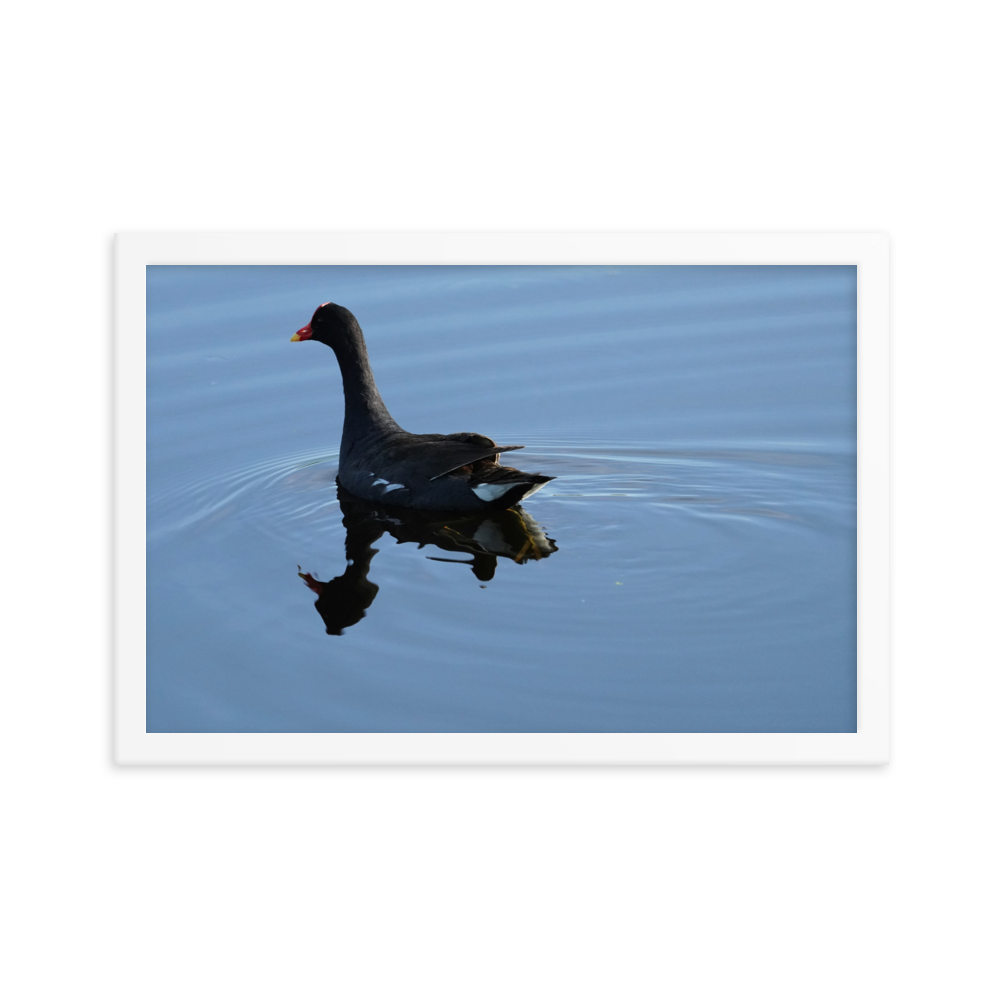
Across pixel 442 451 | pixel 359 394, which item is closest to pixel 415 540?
pixel 442 451

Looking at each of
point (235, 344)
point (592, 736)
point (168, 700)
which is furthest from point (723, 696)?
point (235, 344)

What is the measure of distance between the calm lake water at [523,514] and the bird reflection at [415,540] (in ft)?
0.08

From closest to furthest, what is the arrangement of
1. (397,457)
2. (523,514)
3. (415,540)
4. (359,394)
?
(415,540), (523,514), (397,457), (359,394)

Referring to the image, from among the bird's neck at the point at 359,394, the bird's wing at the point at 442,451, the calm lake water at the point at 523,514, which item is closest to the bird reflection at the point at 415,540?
the calm lake water at the point at 523,514

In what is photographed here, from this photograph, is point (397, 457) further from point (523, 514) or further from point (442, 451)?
point (523, 514)

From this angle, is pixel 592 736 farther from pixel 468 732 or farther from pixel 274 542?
pixel 274 542

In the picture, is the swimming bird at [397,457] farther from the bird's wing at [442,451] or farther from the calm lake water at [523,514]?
the calm lake water at [523,514]

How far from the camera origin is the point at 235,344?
8.01 meters

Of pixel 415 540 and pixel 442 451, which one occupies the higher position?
pixel 442 451

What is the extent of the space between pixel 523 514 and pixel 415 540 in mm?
745

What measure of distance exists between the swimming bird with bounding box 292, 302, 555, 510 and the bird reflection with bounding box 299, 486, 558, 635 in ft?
0.29

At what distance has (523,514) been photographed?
295 inches

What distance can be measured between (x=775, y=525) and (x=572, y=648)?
1.92 metres

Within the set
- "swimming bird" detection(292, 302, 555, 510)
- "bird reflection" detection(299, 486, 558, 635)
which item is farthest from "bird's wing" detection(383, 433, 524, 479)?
"bird reflection" detection(299, 486, 558, 635)
